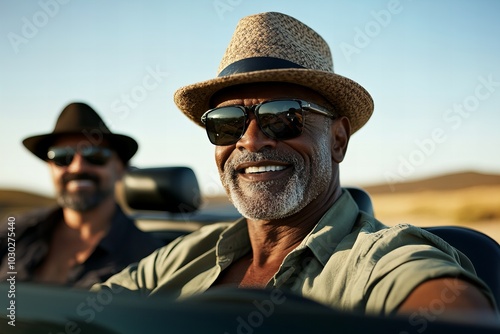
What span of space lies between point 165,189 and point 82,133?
873 mm

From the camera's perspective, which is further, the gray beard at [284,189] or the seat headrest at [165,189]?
the seat headrest at [165,189]

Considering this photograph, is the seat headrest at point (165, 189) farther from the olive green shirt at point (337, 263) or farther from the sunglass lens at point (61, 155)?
the olive green shirt at point (337, 263)

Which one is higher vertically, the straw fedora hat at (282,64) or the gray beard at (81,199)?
the straw fedora hat at (282,64)

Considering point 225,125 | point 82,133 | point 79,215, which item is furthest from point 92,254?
point 225,125

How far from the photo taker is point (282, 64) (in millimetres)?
2699

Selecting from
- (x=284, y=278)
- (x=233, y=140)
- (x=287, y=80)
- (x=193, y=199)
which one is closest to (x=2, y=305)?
(x=284, y=278)

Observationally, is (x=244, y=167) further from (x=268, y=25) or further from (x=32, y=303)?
(x=32, y=303)

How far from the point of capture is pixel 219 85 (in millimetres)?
2820

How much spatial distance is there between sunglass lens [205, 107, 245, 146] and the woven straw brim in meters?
0.13

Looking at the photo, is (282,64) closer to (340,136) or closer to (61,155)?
(340,136)

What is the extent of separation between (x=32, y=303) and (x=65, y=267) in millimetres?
2947

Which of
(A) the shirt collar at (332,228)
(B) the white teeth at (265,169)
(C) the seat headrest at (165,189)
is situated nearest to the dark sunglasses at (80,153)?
(C) the seat headrest at (165,189)

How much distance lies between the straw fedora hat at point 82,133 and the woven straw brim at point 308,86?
5.20 ft

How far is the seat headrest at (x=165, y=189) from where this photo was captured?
4191 millimetres
